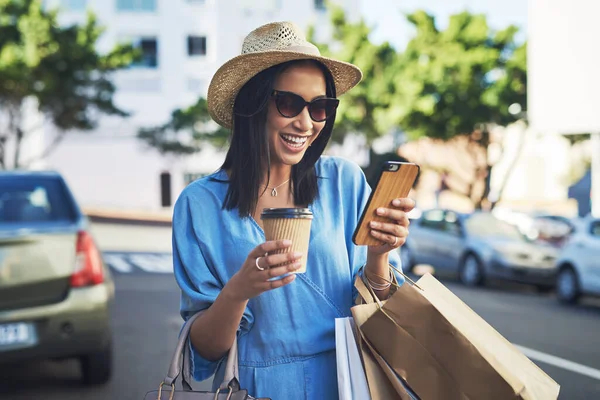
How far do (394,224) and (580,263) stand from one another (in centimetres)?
1077

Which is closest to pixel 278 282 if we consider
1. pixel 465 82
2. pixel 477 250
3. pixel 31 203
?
pixel 31 203

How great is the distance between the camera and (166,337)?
8.59 meters

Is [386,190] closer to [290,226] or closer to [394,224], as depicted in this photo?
[394,224]

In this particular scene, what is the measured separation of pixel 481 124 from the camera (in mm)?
25359

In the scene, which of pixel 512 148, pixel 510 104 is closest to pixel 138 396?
pixel 510 104

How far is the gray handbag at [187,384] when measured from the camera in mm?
2031

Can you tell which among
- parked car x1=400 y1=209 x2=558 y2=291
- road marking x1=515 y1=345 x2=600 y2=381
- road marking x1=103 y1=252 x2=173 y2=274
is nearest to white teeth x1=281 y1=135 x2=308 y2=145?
road marking x1=515 y1=345 x2=600 y2=381

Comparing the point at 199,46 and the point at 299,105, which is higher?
the point at 199,46

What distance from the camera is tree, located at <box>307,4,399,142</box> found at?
89.2 feet

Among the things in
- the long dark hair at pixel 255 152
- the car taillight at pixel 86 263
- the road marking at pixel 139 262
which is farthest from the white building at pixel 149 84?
the long dark hair at pixel 255 152

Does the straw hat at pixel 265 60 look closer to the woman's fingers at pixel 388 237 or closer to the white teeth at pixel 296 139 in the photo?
the white teeth at pixel 296 139

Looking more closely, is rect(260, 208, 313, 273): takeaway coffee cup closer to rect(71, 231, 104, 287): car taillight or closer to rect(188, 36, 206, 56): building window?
rect(71, 231, 104, 287): car taillight

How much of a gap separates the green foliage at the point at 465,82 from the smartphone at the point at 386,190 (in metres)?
22.6

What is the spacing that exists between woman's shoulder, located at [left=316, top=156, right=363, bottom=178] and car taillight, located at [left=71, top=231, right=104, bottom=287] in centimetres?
371
